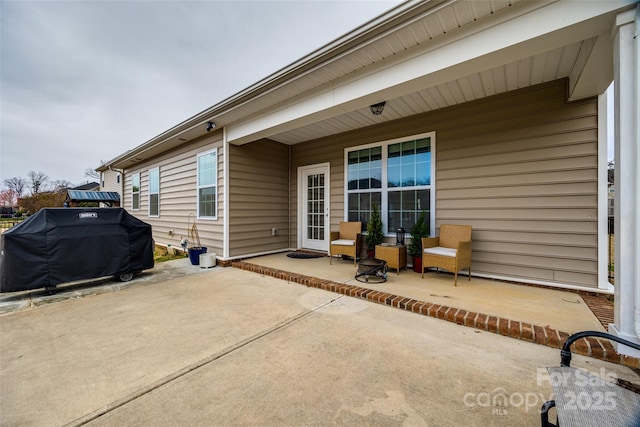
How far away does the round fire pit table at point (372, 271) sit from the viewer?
3.67 metres

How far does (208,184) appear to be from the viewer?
5668 millimetres

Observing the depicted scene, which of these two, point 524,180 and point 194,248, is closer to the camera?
point 524,180

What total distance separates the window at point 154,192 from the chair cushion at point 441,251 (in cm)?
783

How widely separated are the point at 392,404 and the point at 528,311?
6.78 feet

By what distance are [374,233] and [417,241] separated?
82 cm

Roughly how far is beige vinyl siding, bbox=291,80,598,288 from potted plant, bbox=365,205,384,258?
1.02 metres

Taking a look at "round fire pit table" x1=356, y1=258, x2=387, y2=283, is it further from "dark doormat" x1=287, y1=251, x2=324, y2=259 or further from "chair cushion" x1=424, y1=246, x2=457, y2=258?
"dark doormat" x1=287, y1=251, x2=324, y2=259

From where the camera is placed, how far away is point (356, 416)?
134 centimetres

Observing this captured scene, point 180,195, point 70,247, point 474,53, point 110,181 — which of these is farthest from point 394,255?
point 110,181

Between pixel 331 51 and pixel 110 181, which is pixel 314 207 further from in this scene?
pixel 110 181

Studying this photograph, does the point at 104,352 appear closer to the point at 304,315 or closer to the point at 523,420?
the point at 304,315

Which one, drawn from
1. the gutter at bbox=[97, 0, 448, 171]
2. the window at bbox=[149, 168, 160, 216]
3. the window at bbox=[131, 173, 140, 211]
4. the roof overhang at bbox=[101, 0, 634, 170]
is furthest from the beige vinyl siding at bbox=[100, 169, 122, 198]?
the roof overhang at bbox=[101, 0, 634, 170]

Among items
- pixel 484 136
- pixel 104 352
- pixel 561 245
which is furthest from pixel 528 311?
pixel 104 352

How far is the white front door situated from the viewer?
5.82m
